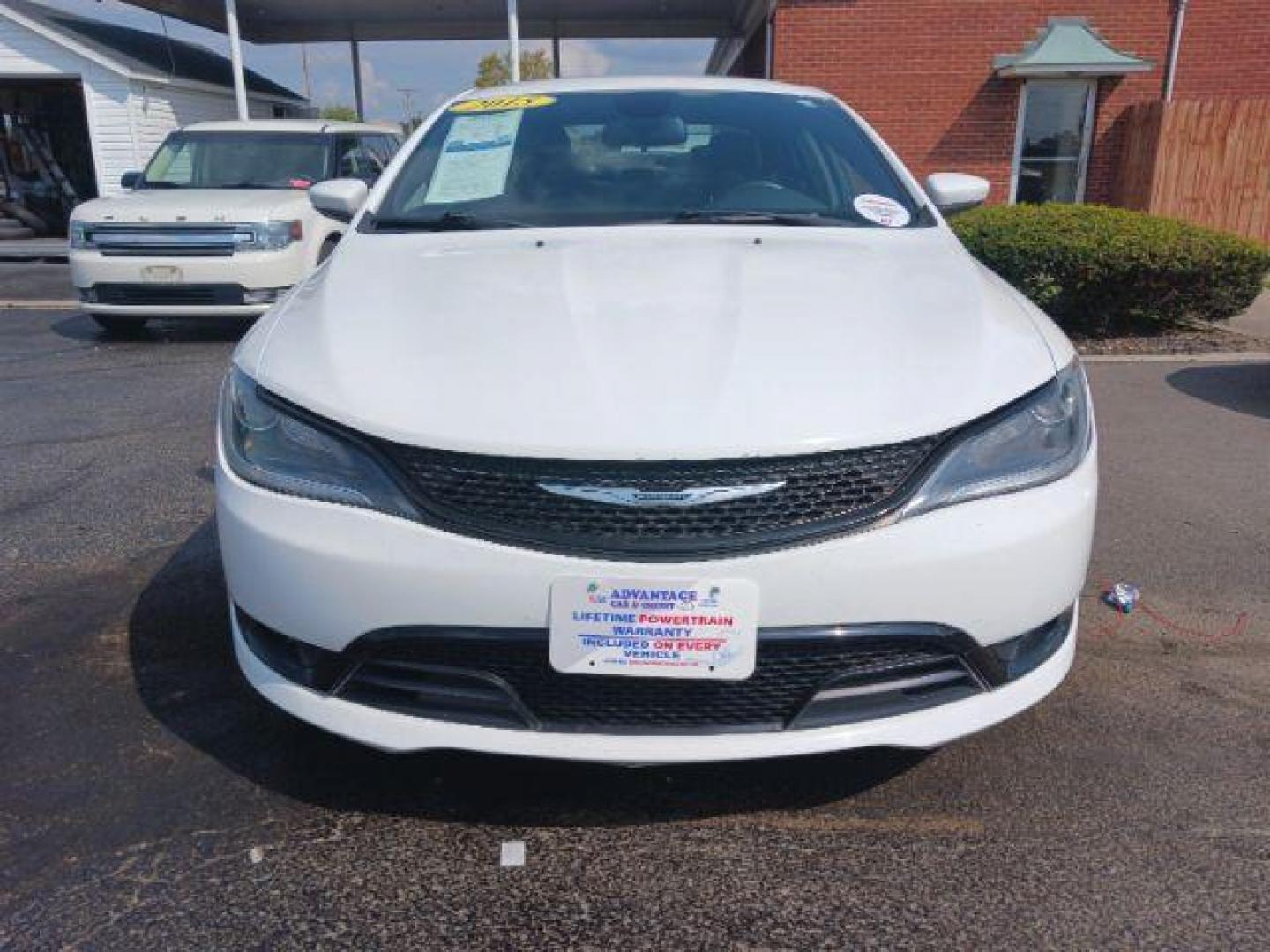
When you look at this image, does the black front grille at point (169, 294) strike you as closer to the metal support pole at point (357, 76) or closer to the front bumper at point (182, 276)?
the front bumper at point (182, 276)

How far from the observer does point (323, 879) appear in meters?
2.04

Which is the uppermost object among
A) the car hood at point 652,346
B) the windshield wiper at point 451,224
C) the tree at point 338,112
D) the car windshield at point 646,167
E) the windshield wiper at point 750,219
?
the car windshield at point 646,167

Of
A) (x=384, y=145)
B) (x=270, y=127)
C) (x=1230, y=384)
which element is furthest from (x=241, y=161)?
(x=1230, y=384)

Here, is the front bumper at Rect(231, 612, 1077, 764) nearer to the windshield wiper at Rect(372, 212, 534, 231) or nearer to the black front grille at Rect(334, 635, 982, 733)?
the black front grille at Rect(334, 635, 982, 733)

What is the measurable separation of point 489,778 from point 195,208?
274 inches

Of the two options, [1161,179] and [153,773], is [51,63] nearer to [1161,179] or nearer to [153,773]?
[1161,179]

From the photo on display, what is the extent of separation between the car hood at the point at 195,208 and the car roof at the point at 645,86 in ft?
15.1

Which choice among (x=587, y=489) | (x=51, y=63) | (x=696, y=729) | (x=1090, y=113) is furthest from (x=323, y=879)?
(x=51, y=63)

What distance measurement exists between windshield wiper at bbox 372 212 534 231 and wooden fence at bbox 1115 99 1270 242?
11141mm

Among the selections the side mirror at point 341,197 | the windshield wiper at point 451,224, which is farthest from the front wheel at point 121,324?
the windshield wiper at point 451,224

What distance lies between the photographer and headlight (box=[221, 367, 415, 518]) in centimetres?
193

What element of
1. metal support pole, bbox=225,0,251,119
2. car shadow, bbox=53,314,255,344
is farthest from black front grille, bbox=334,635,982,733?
metal support pole, bbox=225,0,251,119

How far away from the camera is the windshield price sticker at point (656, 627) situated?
1812mm

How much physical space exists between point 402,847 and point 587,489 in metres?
0.90
